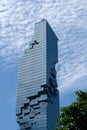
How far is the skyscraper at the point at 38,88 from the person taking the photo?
174 metres

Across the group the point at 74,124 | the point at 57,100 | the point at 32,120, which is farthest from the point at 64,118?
the point at 57,100

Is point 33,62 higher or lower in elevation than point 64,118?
higher

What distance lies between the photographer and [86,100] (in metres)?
22.5

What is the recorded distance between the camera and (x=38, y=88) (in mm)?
181125

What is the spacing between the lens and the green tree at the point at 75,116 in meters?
21.8

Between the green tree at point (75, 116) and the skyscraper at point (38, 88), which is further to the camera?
the skyscraper at point (38, 88)

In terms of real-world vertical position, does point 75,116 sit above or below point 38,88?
below

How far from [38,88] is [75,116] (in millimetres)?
159415

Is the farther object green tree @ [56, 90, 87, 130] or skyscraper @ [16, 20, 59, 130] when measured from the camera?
skyscraper @ [16, 20, 59, 130]

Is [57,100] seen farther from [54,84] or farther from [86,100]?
[86,100]

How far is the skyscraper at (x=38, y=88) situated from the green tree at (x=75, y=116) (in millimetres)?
145570

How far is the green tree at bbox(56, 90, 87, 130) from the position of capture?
71.5ft

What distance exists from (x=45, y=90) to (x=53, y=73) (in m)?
16.4

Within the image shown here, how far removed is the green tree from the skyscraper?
146 metres
